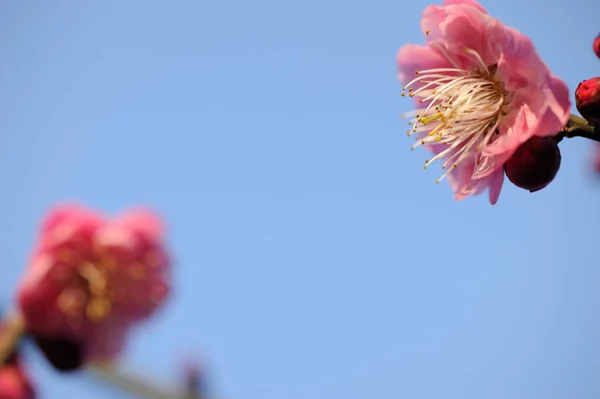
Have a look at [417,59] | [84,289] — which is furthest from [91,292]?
[417,59]

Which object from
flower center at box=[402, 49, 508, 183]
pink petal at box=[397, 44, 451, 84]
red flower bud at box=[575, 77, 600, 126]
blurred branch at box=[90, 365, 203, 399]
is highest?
pink petal at box=[397, 44, 451, 84]

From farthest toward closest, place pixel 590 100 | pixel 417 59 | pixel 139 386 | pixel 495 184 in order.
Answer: pixel 139 386, pixel 417 59, pixel 495 184, pixel 590 100

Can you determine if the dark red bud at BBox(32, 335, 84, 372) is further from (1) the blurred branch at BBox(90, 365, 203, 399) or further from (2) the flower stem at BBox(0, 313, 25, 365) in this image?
(1) the blurred branch at BBox(90, 365, 203, 399)

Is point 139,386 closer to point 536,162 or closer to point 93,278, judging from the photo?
point 93,278

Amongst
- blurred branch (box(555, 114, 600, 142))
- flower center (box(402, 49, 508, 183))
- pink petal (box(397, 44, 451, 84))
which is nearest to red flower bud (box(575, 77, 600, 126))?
blurred branch (box(555, 114, 600, 142))

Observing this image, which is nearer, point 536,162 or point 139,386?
point 536,162

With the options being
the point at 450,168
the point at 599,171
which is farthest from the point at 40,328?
the point at 599,171

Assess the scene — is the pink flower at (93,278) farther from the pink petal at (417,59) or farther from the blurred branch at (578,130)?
the blurred branch at (578,130)
